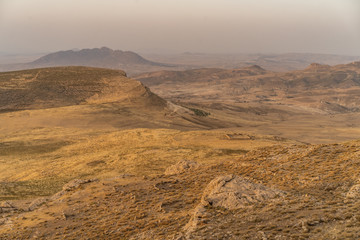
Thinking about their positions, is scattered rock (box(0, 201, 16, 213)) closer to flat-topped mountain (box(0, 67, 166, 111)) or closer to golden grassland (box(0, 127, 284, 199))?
golden grassland (box(0, 127, 284, 199))

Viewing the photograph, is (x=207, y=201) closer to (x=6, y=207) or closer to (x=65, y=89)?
(x=6, y=207)

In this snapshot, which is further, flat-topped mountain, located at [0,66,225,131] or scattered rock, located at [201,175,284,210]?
flat-topped mountain, located at [0,66,225,131]

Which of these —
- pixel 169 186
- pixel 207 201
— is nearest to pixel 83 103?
pixel 169 186

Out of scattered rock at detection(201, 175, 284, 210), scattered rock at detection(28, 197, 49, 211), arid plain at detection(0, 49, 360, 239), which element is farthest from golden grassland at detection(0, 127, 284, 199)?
scattered rock at detection(201, 175, 284, 210)

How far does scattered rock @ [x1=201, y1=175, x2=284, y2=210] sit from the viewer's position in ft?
42.2

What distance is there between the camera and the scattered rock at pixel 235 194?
12867 millimetres

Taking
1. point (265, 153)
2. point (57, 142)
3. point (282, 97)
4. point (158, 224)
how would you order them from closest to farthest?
1. point (158, 224)
2. point (265, 153)
3. point (57, 142)
4. point (282, 97)

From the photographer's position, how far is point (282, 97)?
534 ft

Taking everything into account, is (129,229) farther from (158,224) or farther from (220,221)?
(220,221)

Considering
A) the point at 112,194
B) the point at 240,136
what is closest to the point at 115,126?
the point at 240,136

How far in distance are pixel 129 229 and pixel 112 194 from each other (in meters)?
5.05

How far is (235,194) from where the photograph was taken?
43.8 ft

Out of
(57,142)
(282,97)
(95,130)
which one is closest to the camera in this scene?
(57,142)

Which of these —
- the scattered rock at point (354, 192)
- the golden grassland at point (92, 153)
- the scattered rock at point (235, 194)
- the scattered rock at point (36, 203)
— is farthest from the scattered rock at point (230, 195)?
the golden grassland at point (92, 153)
